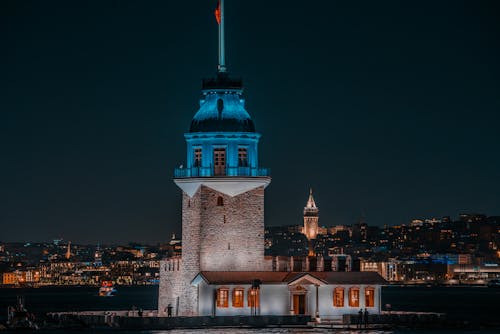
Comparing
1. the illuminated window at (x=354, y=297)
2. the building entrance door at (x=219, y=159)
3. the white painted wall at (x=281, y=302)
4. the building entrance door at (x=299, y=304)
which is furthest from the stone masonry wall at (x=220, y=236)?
the illuminated window at (x=354, y=297)

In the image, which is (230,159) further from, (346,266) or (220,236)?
Result: (346,266)

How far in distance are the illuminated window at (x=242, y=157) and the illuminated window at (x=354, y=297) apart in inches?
356

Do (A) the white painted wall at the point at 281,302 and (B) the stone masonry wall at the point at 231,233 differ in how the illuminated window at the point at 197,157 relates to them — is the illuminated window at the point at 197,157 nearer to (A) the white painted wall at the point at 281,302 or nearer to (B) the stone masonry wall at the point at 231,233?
(B) the stone masonry wall at the point at 231,233

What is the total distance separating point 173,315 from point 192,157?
8819 millimetres

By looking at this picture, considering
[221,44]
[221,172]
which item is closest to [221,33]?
[221,44]

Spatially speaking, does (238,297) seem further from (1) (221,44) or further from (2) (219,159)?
(1) (221,44)

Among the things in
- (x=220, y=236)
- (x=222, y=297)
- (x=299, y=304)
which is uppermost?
(x=220, y=236)

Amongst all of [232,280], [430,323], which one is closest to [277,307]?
[232,280]

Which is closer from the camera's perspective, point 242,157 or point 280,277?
point 280,277

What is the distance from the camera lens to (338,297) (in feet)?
228

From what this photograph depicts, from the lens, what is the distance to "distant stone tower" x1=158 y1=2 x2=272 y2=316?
6950cm

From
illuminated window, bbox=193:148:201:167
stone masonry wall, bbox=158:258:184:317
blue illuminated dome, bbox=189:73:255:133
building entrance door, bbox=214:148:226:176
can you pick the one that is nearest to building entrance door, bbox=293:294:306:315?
stone masonry wall, bbox=158:258:184:317

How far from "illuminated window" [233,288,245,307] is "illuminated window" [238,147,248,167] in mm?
7337

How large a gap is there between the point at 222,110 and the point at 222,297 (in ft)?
34.4
